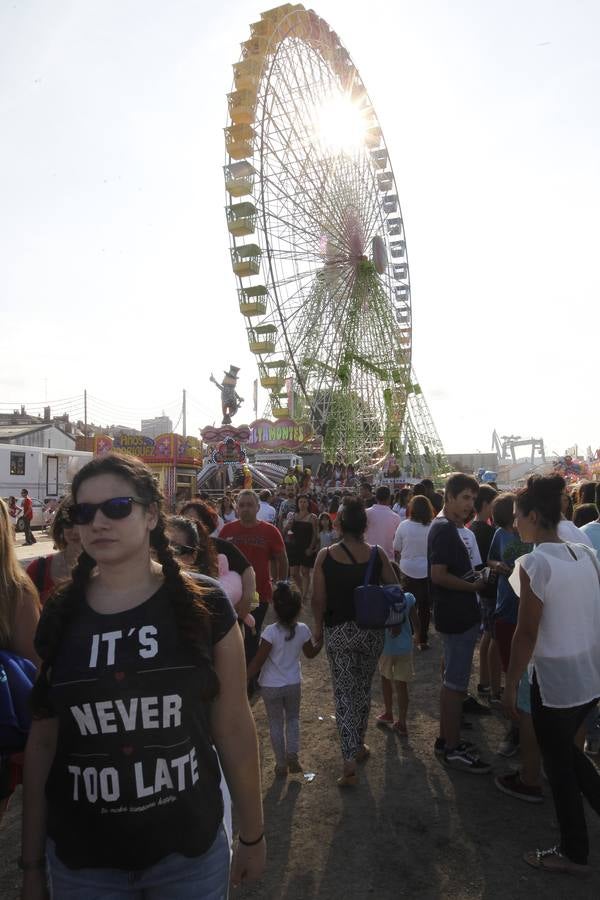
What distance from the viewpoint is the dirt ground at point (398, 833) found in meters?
2.68

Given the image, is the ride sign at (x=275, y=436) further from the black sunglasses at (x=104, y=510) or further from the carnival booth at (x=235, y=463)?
the black sunglasses at (x=104, y=510)

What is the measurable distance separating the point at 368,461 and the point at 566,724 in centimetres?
2783

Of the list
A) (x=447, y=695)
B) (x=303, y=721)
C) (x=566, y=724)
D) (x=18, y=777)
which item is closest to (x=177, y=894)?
(x=18, y=777)

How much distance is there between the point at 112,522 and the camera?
1.65m

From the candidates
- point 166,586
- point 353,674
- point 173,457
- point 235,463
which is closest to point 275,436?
point 235,463

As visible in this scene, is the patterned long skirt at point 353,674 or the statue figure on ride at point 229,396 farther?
the statue figure on ride at point 229,396

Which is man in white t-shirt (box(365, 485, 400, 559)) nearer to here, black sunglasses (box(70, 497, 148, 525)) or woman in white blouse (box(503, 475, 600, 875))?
woman in white blouse (box(503, 475, 600, 875))

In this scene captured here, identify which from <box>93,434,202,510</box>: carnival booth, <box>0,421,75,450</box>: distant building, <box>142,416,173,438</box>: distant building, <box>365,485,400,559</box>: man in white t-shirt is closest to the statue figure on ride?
<box>93,434,202,510</box>: carnival booth

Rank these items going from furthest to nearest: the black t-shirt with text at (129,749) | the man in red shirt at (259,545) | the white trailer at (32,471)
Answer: the white trailer at (32,471) < the man in red shirt at (259,545) < the black t-shirt with text at (129,749)

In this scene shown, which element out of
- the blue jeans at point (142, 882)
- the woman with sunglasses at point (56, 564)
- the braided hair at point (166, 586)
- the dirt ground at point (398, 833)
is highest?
the braided hair at point (166, 586)

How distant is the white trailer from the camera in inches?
840

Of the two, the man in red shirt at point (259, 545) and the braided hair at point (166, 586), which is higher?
the braided hair at point (166, 586)

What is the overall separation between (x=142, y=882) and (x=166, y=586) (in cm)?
69

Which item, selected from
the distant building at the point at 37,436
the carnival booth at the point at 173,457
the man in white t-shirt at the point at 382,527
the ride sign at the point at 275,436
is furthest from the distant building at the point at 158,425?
the man in white t-shirt at the point at 382,527
